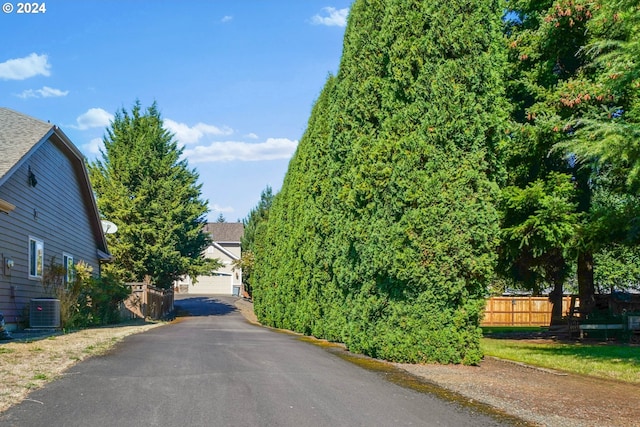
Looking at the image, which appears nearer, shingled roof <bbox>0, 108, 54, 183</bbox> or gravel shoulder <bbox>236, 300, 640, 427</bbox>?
gravel shoulder <bbox>236, 300, 640, 427</bbox>

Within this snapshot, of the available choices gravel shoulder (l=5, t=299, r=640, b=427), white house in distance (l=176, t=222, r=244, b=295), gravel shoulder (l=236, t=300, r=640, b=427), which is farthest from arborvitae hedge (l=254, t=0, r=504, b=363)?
white house in distance (l=176, t=222, r=244, b=295)

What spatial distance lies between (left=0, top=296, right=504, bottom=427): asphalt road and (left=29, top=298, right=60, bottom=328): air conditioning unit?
7295 millimetres

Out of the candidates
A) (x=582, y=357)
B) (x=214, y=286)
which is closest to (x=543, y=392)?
(x=582, y=357)

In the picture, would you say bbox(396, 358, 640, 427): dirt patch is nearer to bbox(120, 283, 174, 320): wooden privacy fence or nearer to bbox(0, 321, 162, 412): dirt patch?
bbox(0, 321, 162, 412): dirt patch

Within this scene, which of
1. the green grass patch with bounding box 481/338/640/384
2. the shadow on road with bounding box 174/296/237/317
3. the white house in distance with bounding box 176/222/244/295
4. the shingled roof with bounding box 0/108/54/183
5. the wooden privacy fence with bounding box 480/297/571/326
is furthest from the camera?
the white house in distance with bounding box 176/222/244/295

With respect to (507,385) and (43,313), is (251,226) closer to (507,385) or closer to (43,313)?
(43,313)

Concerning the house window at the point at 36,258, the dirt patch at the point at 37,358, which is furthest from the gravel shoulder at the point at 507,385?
the house window at the point at 36,258

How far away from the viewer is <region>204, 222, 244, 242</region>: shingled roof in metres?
80.8

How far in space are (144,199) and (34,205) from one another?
18260mm

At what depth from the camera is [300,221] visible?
2120cm

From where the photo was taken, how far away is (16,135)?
17234 millimetres

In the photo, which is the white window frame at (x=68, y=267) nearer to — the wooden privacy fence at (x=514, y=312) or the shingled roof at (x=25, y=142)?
the shingled roof at (x=25, y=142)

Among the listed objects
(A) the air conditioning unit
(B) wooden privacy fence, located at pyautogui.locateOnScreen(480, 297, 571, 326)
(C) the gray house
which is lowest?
(B) wooden privacy fence, located at pyautogui.locateOnScreen(480, 297, 571, 326)

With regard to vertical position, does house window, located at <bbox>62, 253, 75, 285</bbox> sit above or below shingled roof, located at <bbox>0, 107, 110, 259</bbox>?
below
